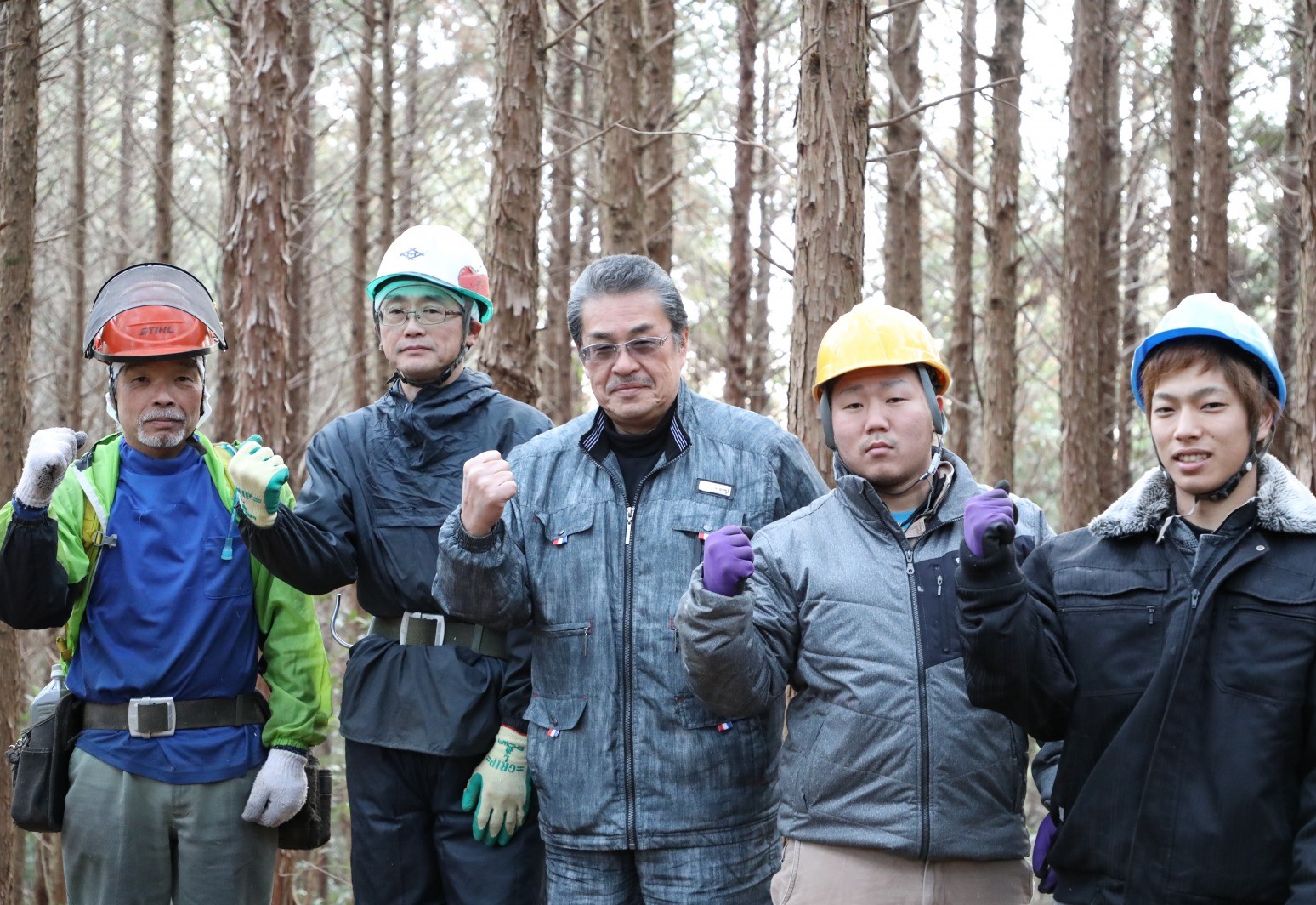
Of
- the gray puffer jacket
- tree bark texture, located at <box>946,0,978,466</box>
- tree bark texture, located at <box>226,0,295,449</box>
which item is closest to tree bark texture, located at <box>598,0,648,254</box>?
tree bark texture, located at <box>226,0,295,449</box>

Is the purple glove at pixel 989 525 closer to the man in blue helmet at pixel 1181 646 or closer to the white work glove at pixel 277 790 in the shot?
the man in blue helmet at pixel 1181 646

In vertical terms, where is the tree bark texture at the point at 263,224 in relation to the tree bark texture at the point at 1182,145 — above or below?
below

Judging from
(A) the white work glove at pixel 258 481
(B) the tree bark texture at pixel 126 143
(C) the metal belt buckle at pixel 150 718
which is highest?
(B) the tree bark texture at pixel 126 143

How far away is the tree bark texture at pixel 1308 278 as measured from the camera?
5.93 meters

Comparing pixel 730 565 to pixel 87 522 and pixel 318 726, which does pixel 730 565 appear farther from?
pixel 87 522

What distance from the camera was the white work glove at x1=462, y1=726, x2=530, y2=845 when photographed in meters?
3.49

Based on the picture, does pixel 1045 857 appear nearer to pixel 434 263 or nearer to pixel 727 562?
pixel 727 562

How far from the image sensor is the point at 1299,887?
235 centimetres

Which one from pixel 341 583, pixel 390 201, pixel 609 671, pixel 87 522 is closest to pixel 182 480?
pixel 87 522

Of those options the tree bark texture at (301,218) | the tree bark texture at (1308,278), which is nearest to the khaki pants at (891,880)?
the tree bark texture at (1308,278)

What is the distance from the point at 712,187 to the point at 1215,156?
1050 centimetres

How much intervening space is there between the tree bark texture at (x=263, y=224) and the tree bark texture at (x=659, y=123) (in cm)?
334

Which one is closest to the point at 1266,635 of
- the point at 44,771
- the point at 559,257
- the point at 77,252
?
the point at 44,771

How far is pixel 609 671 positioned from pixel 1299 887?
168 cm
